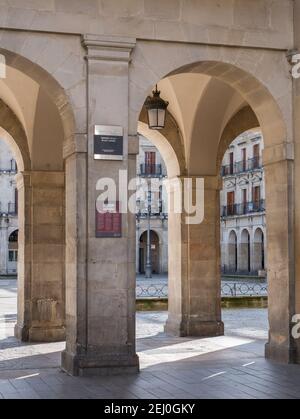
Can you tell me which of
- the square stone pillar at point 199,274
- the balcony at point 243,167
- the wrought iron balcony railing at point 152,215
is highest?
the balcony at point 243,167

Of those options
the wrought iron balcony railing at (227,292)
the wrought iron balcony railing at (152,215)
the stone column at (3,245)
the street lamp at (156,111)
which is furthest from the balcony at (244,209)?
the street lamp at (156,111)

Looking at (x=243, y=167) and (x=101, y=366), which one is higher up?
(x=243, y=167)

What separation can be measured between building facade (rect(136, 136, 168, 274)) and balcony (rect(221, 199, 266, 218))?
20.7 feet

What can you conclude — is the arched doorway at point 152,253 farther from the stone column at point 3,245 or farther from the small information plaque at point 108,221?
the small information plaque at point 108,221

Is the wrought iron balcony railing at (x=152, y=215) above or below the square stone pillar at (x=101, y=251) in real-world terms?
above

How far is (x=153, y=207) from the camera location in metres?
70.0

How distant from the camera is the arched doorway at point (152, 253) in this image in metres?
72.2

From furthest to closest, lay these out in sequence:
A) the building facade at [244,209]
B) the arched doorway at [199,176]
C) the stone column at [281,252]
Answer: the building facade at [244,209] < the arched doorway at [199,176] < the stone column at [281,252]

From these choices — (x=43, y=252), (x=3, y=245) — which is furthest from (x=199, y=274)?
(x=3, y=245)

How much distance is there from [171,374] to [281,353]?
2.04 m

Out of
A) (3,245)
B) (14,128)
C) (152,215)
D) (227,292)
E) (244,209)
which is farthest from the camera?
(152,215)

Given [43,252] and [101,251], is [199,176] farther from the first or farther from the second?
[101,251]

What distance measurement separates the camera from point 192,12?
11461 millimetres
